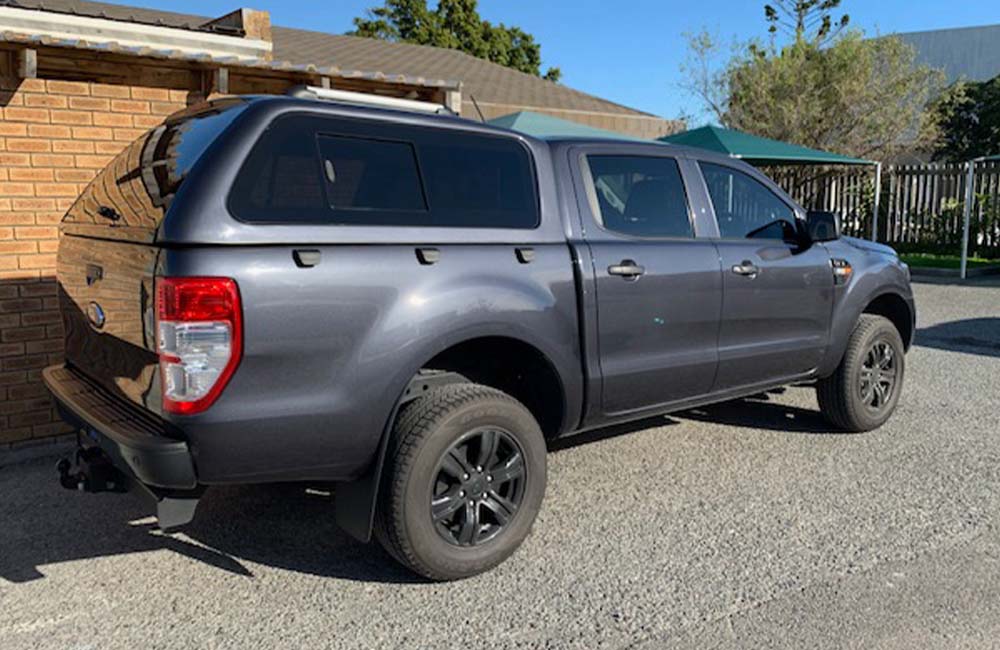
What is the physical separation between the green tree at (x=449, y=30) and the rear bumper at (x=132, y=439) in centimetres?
3429

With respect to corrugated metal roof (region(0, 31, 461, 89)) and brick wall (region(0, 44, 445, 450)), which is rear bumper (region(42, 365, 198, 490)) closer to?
brick wall (region(0, 44, 445, 450))

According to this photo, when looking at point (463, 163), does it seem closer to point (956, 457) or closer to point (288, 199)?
point (288, 199)

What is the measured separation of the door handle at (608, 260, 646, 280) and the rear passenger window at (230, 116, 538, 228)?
0.48 m

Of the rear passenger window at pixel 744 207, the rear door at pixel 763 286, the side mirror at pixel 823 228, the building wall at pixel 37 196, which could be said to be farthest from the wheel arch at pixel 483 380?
the building wall at pixel 37 196

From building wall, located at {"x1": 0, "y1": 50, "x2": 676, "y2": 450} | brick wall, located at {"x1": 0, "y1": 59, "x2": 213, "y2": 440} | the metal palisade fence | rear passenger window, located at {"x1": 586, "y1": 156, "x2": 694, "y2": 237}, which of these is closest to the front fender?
rear passenger window, located at {"x1": 586, "y1": 156, "x2": 694, "y2": 237}

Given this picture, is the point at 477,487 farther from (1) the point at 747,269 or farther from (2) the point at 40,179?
(2) the point at 40,179

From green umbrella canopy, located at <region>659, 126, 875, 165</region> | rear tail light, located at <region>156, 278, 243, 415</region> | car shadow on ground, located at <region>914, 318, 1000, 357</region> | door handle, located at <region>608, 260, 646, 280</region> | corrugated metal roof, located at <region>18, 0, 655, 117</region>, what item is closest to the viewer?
rear tail light, located at <region>156, 278, 243, 415</region>

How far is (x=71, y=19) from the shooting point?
7598mm

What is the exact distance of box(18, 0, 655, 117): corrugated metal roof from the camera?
14.0m

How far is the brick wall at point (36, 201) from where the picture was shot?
5086 mm

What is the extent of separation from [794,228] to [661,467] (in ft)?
5.57

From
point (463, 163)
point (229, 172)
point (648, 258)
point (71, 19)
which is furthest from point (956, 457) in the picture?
point (71, 19)

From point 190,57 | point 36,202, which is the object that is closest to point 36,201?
point 36,202

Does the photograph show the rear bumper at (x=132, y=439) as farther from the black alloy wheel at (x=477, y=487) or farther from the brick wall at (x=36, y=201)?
the brick wall at (x=36, y=201)
